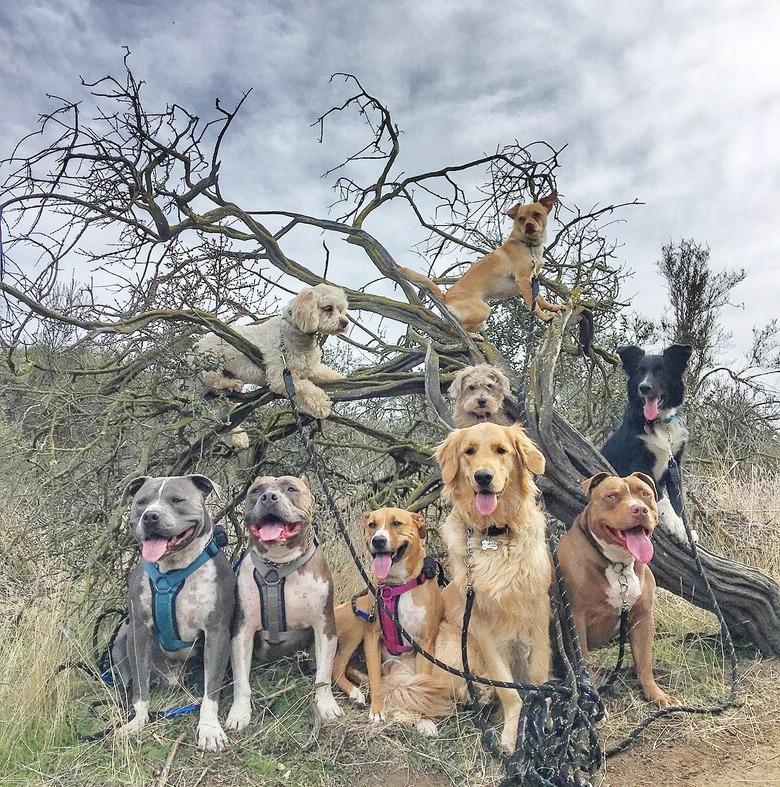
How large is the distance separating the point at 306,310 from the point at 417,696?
3043 millimetres

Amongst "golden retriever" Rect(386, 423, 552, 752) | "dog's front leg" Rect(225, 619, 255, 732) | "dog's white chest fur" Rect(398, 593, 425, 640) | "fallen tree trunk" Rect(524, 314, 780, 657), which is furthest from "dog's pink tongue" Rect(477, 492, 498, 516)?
"dog's front leg" Rect(225, 619, 255, 732)

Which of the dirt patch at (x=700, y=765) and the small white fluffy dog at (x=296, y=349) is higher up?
the small white fluffy dog at (x=296, y=349)

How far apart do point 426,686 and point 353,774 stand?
2.25 feet

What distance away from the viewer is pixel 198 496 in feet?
12.6

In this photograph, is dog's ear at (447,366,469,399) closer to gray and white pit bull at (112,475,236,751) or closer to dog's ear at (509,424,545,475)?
dog's ear at (509,424,545,475)

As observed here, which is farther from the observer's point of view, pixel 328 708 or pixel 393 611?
pixel 393 611

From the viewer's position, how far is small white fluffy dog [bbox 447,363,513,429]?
4613 mm

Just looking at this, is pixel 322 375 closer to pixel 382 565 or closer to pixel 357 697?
pixel 382 565

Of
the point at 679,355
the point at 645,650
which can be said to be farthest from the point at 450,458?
the point at 645,650

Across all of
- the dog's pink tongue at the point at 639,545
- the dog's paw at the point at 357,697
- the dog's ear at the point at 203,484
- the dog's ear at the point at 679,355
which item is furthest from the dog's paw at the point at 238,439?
the dog's ear at the point at 679,355

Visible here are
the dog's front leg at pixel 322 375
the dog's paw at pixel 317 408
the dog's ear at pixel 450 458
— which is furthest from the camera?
the dog's front leg at pixel 322 375

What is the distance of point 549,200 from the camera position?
235 inches

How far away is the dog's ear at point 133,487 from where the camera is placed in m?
3.82

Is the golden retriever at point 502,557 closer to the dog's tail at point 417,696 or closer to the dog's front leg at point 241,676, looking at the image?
the dog's tail at point 417,696
